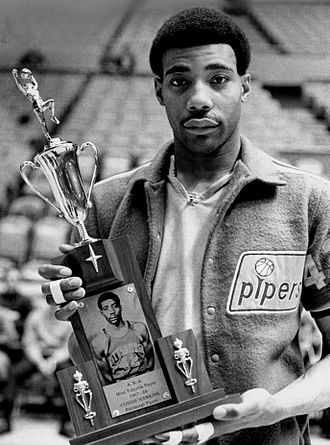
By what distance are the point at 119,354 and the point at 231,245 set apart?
278 mm

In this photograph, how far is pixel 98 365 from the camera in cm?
120

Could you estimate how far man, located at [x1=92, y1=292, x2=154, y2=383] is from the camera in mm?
1203

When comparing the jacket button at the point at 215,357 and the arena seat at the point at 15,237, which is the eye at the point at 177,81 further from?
the arena seat at the point at 15,237

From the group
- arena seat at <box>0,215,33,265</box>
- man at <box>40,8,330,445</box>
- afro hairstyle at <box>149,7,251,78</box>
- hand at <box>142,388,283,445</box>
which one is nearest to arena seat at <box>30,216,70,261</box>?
arena seat at <box>0,215,33,265</box>

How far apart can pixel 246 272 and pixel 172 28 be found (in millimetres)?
456

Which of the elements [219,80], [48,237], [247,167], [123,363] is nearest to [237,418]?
[123,363]

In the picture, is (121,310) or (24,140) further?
(24,140)

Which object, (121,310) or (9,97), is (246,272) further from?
(9,97)

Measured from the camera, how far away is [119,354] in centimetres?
121

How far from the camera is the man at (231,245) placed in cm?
122

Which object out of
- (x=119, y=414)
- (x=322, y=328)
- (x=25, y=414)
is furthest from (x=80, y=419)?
(x=25, y=414)

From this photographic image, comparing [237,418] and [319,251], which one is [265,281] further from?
[237,418]

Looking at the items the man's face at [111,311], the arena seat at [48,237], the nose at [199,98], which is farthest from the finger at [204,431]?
the arena seat at [48,237]

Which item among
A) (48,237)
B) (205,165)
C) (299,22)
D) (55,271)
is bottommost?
(55,271)
